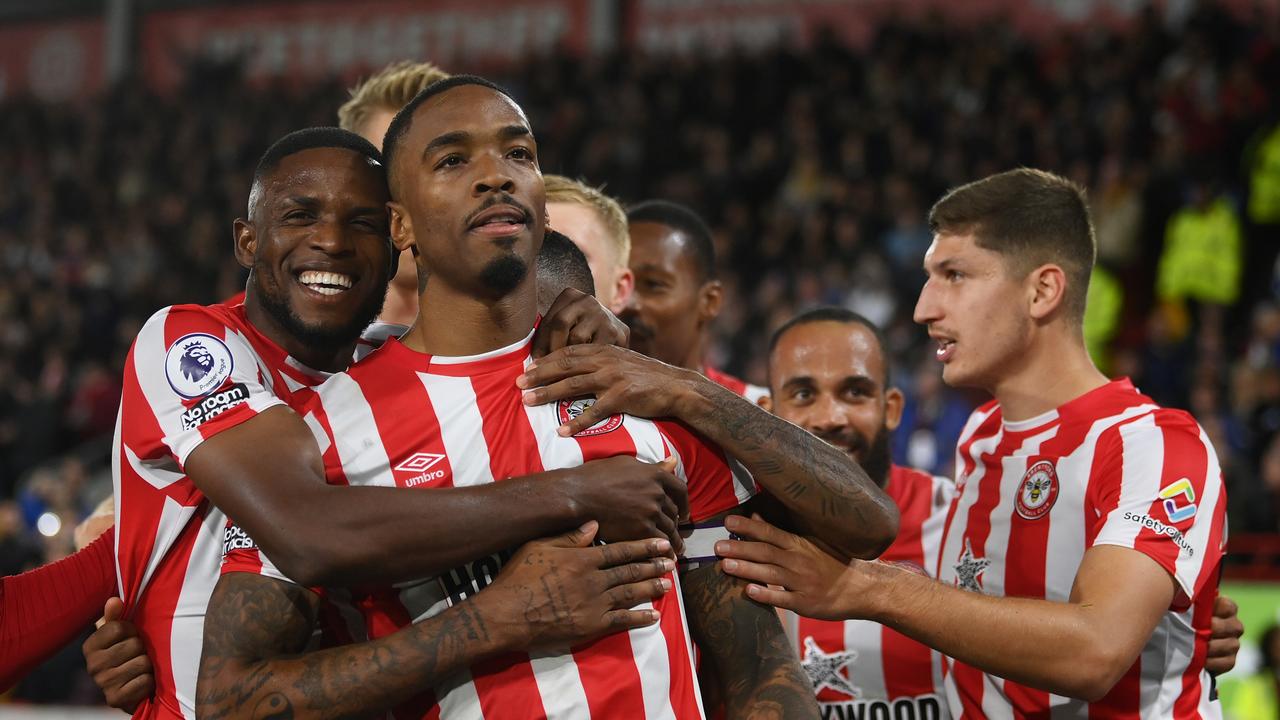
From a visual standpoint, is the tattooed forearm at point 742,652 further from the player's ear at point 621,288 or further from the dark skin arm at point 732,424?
the player's ear at point 621,288

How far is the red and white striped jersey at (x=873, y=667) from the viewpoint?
3902mm

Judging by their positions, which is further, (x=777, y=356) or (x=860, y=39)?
(x=860, y=39)

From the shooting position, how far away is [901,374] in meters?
11.3

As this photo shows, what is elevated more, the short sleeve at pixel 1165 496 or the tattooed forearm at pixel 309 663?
the tattooed forearm at pixel 309 663

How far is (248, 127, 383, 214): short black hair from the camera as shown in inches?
124

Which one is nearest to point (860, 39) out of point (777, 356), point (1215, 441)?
point (1215, 441)

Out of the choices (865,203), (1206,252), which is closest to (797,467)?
(1206,252)

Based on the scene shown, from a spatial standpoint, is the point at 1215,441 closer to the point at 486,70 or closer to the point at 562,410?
the point at 562,410

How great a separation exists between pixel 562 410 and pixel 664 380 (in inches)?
8.6

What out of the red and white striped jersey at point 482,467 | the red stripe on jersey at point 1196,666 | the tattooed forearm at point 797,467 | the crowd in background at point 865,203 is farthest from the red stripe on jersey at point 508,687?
the crowd in background at point 865,203

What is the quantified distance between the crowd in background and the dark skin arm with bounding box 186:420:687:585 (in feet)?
23.4

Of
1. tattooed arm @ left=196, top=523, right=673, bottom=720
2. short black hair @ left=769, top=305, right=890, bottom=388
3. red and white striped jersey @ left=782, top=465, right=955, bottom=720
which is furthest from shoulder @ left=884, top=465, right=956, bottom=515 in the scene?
tattooed arm @ left=196, top=523, right=673, bottom=720

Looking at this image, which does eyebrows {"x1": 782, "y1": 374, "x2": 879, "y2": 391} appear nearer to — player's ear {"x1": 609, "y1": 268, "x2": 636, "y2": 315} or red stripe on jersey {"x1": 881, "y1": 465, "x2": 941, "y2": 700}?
red stripe on jersey {"x1": 881, "y1": 465, "x2": 941, "y2": 700}

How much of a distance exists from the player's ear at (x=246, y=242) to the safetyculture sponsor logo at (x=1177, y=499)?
7.32ft
